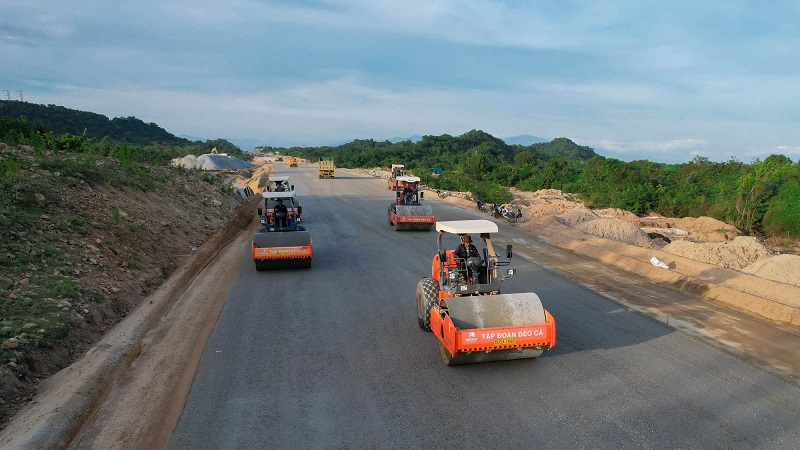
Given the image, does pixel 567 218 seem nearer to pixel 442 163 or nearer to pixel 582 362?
pixel 582 362

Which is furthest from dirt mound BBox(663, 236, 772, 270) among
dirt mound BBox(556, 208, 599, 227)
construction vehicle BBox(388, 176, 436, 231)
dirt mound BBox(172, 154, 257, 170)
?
dirt mound BBox(172, 154, 257, 170)

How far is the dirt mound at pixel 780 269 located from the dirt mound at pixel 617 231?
7.96 meters

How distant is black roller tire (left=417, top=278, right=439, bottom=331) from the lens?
9.00 metres

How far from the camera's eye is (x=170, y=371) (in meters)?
7.78

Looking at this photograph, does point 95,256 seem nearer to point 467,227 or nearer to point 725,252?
point 467,227

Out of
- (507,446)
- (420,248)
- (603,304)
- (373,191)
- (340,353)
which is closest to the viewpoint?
(507,446)

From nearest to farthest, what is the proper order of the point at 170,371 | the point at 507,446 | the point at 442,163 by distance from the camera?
the point at 507,446, the point at 170,371, the point at 442,163

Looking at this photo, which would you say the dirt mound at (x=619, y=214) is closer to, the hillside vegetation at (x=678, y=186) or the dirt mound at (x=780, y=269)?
the hillside vegetation at (x=678, y=186)

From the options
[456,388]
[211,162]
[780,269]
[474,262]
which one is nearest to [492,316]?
[474,262]

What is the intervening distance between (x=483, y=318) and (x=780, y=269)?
1110 cm

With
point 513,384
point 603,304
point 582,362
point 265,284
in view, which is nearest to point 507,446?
point 513,384

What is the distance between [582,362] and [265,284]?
26.6ft

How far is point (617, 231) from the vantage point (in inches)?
915

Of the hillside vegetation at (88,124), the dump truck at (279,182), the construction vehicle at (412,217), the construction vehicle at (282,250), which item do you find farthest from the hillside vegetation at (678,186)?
the hillside vegetation at (88,124)
